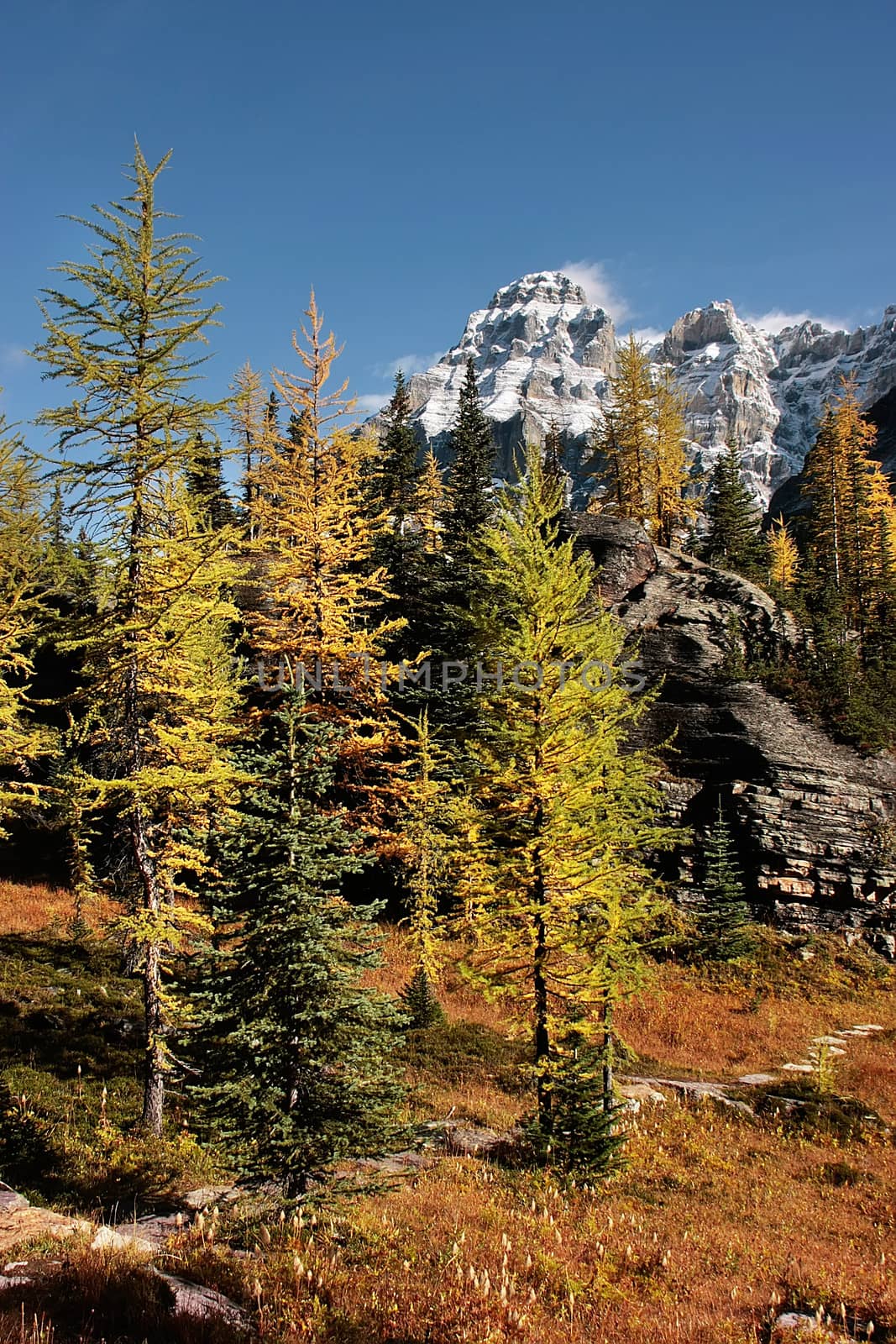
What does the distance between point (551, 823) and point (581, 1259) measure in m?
5.48

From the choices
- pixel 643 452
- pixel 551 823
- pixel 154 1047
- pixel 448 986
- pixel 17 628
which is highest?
pixel 643 452

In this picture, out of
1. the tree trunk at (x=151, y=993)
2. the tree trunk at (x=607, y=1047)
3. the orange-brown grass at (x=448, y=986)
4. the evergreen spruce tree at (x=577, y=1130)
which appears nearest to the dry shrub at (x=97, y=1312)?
the tree trunk at (x=151, y=993)

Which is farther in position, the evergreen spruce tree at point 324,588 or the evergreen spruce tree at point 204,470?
the evergreen spruce tree at point 324,588

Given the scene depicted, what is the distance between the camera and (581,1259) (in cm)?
777

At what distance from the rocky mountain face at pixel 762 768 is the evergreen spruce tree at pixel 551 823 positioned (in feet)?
39.2

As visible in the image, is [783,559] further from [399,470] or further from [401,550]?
[401,550]

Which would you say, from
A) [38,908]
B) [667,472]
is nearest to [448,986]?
[38,908]

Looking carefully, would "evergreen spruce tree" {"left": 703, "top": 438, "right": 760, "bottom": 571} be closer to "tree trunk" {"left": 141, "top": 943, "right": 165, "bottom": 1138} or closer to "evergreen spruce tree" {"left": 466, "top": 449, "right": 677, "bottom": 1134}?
"evergreen spruce tree" {"left": 466, "top": 449, "right": 677, "bottom": 1134}

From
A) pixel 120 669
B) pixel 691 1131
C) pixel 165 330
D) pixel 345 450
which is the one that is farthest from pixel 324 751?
pixel 345 450

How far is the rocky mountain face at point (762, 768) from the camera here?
84.0 feet

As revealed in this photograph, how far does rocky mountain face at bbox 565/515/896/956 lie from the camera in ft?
84.0

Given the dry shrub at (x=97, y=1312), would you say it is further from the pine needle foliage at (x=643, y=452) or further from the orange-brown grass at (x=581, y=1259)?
the pine needle foliage at (x=643, y=452)

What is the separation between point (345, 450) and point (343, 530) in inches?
113

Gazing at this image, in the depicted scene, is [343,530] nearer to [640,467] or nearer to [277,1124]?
[277,1124]
